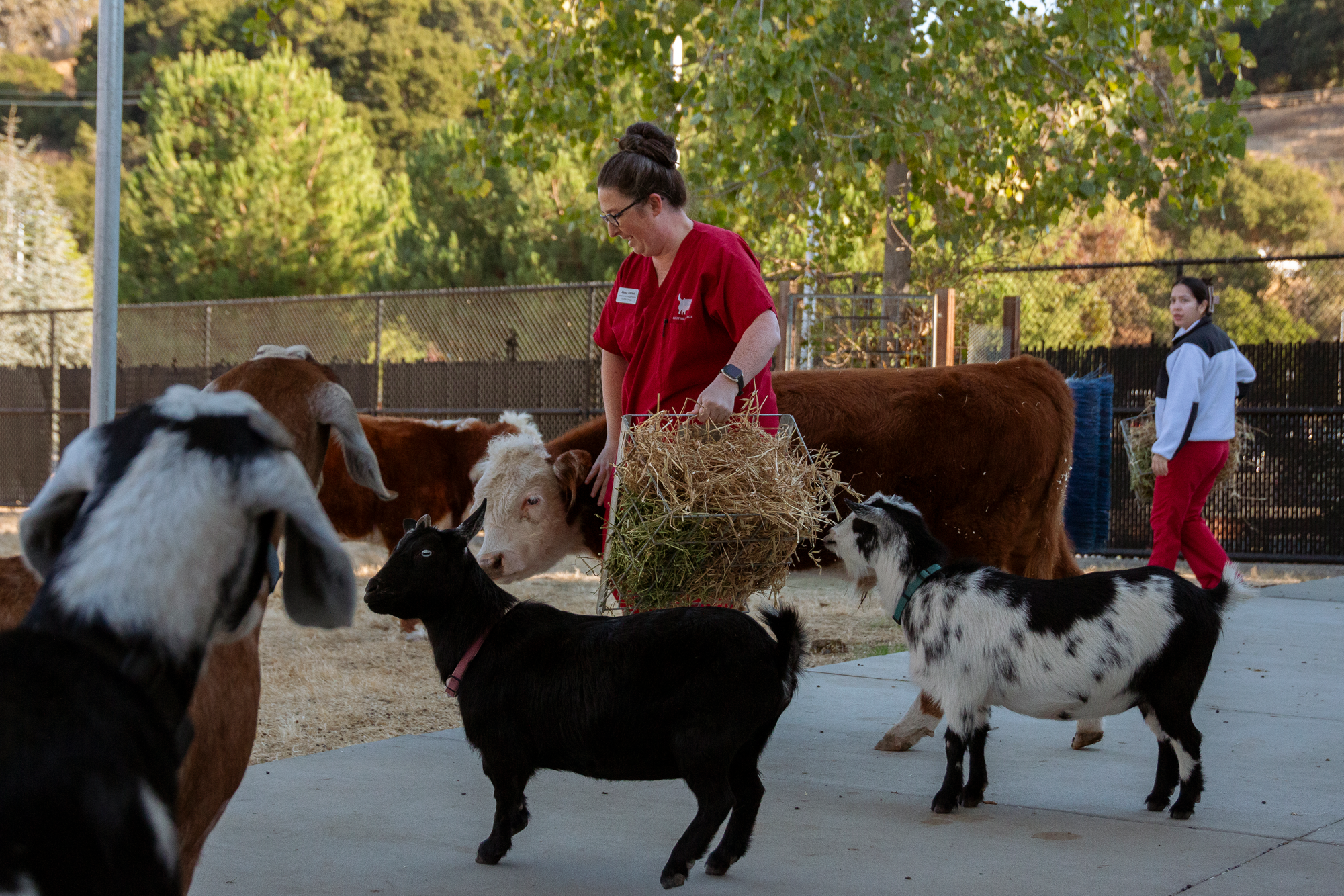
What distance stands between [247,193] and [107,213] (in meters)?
24.9

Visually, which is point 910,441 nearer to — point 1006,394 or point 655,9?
point 1006,394

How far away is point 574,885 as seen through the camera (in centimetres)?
329

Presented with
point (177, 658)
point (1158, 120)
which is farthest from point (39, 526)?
point (1158, 120)

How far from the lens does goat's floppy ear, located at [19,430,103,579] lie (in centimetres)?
143

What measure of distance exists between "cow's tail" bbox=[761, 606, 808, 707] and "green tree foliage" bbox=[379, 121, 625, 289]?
2431cm

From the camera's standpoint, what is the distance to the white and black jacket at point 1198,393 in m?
7.65

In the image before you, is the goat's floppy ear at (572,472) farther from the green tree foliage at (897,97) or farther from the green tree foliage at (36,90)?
the green tree foliage at (36,90)

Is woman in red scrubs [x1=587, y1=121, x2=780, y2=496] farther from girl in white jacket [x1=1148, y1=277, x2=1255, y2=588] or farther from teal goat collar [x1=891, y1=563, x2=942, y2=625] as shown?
girl in white jacket [x1=1148, y1=277, x2=1255, y2=588]

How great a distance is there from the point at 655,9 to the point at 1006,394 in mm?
7307

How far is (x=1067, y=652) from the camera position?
13.0ft

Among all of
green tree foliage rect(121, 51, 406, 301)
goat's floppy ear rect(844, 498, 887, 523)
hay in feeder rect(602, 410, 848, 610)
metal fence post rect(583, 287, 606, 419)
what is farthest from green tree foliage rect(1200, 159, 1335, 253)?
hay in feeder rect(602, 410, 848, 610)

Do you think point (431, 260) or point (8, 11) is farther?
point (8, 11)

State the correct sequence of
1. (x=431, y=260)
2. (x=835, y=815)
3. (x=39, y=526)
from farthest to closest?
(x=431, y=260) → (x=835, y=815) → (x=39, y=526)

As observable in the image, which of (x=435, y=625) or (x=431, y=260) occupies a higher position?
(x=431, y=260)
